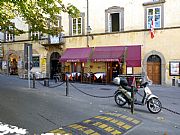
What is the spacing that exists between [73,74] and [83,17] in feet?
18.0

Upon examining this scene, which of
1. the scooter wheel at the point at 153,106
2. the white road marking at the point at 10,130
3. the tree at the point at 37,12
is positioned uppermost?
the tree at the point at 37,12

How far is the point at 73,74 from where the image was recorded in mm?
22219

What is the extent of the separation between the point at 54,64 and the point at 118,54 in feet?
26.6

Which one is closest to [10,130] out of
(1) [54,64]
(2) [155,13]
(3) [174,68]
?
(3) [174,68]

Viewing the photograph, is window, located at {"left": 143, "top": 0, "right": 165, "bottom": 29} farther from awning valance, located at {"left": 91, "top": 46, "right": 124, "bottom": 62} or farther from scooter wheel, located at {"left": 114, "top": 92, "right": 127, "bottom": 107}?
scooter wheel, located at {"left": 114, "top": 92, "right": 127, "bottom": 107}

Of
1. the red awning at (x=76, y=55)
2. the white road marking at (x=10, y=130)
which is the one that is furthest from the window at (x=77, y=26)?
the white road marking at (x=10, y=130)

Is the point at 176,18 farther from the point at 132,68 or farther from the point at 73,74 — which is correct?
the point at 73,74

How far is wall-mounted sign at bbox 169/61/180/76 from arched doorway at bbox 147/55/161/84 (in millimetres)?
967

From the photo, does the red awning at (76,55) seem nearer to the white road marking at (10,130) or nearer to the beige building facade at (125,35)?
the beige building facade at (125,35)

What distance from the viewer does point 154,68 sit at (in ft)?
64.6

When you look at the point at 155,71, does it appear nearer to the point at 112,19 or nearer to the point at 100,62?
the point at 100,62

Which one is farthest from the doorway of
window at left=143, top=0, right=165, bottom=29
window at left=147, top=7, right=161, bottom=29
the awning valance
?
window at left=147, top=7, right=161, bottom=29

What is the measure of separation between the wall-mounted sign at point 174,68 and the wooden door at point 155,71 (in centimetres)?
97

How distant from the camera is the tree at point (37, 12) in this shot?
10457mm
